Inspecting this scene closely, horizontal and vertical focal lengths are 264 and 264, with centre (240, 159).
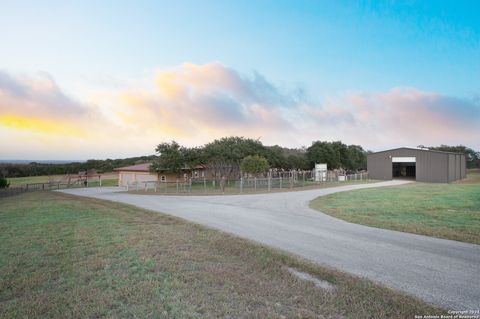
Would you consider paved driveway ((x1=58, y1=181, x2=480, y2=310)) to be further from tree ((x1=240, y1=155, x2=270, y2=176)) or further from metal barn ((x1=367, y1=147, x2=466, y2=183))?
metal barn ((x1=367, y1=147, x2=466, y2=183))

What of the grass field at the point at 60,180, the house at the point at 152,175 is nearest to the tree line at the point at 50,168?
the grass field at the point at 60,180

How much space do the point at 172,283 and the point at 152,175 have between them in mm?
29160

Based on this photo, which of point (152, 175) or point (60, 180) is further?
point (60, 180)

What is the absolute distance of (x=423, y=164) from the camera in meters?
30.1

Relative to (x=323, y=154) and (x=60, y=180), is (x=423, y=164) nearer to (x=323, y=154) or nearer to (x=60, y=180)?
(x=323, y=154)

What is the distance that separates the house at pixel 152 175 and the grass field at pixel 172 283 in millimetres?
23860

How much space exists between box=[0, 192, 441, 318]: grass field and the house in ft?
78.3

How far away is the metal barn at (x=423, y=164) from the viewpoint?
28.8 m

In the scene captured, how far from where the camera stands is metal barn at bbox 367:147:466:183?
94.4ft

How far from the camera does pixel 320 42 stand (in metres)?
18.4

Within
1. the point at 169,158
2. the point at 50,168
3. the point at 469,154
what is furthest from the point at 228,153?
the point at 469,154

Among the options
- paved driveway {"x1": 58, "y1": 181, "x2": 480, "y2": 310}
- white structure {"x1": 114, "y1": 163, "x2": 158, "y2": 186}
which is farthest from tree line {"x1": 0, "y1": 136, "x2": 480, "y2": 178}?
paved driveway {"x1": 58, "y1": 181, "x2": 480, "y2": 310}

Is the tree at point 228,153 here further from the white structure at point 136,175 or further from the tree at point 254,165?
the white structure at point 136,175

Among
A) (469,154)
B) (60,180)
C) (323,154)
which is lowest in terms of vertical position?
(60,180)
